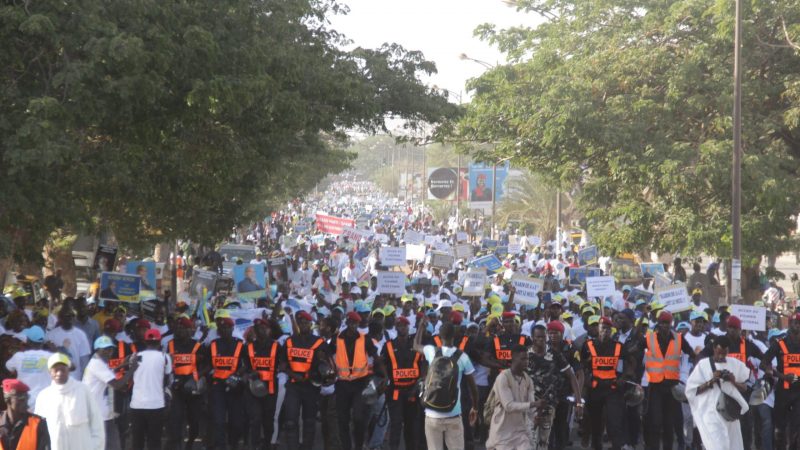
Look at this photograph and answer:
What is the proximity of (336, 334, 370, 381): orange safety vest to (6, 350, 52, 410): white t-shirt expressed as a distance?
3063 mm

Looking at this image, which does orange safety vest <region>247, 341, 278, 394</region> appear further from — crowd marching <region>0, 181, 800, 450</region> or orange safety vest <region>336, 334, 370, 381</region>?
orange safety vest <region>336, 334, 370, 381</region>

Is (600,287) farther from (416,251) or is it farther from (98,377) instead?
(416,251)

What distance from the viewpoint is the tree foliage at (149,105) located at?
39.8ft

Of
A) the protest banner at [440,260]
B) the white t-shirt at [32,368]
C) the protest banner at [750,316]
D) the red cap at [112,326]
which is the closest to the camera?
the white t-shirt at [32,368]

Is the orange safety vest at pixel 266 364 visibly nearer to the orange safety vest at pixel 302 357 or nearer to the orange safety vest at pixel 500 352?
the orange safety vest at pixel 302 357

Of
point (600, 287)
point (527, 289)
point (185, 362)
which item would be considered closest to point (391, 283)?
point (527, 289)

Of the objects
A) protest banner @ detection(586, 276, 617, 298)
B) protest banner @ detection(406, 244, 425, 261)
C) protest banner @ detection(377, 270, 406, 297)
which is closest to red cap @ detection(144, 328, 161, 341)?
protest banner @ detection(586, 276, 617, 298)

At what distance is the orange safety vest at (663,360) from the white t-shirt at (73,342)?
19.2 ft

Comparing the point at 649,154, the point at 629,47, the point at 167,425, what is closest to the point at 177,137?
the point at 167,425

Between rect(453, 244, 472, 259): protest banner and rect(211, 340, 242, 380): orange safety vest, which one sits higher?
rect(453, 244, 472, 259): protest banner

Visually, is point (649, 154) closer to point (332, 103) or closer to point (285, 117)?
point (332, 103)

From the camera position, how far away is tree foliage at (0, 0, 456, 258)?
1212cm

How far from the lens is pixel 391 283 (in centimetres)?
2009

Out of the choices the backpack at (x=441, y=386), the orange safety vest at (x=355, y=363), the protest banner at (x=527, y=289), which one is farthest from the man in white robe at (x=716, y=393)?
the protest banner at (x=527, y=289)
